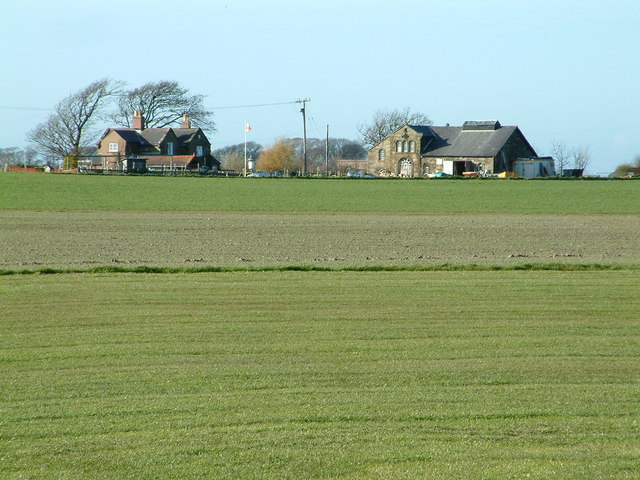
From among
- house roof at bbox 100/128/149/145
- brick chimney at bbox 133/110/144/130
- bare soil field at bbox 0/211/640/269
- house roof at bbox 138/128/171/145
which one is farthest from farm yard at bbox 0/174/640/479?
brick chimney at bbox 133/110/144/130

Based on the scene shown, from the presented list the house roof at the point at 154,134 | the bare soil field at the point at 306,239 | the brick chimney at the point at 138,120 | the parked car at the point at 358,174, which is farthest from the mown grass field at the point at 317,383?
the brick chimney at the point at 138,120

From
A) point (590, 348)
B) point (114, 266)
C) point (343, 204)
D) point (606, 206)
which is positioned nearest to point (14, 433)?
point (590, 348)

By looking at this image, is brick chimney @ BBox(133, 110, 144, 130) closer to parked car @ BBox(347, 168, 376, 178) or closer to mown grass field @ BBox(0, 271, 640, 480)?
parked car @ BBox(347, 168, 376, 178)

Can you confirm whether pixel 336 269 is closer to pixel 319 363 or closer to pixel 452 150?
pixel 319 363

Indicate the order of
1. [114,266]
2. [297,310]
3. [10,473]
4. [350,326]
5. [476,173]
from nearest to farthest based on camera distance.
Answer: [10,473]
[350,326]
[297,310]
[114,266]
[476,173]

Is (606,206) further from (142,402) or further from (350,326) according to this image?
(142,402)

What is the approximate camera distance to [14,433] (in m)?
7.38

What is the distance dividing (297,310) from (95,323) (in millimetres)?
3171

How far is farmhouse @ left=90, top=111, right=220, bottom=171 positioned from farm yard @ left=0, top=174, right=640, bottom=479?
3456 inches

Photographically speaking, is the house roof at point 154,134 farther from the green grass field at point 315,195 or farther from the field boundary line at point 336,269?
the field boundary line at point 336,269

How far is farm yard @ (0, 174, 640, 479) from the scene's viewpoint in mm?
6879

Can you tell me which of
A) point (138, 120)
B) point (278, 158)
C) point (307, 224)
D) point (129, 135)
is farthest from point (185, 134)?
point (307, 224)

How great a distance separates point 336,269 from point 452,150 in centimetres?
9300

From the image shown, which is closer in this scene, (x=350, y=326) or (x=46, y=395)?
(x=46, y=395)
